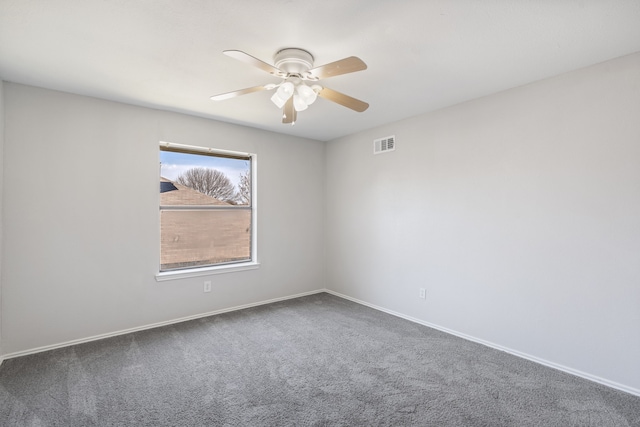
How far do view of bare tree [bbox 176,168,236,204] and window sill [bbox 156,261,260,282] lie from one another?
87 centimetres

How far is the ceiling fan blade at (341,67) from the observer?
A: 172 cm

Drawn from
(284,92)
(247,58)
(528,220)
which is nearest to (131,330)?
(284,92)

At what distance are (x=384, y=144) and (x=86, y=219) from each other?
11.3 feet

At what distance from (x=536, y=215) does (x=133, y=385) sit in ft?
11.7

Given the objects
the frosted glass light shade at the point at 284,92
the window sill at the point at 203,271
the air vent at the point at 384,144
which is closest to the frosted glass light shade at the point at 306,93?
the frosted glass light shade at the point at 284,92

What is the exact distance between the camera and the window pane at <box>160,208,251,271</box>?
11.9ft

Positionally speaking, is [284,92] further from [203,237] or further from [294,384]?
[203,237]

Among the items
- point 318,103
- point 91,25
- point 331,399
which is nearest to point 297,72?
point 318,103

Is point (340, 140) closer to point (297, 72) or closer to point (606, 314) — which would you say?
point (297, 72)

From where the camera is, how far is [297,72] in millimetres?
2174

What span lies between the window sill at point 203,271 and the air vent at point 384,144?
2.26 meters

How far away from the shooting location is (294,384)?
91.2 inches

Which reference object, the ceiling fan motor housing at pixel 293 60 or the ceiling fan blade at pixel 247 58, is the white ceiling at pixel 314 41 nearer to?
the ceiling fan motor housing at pixel 293 60

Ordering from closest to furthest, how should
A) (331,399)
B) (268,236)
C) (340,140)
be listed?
Result: (331,399)
(268,236)
(340,140)
